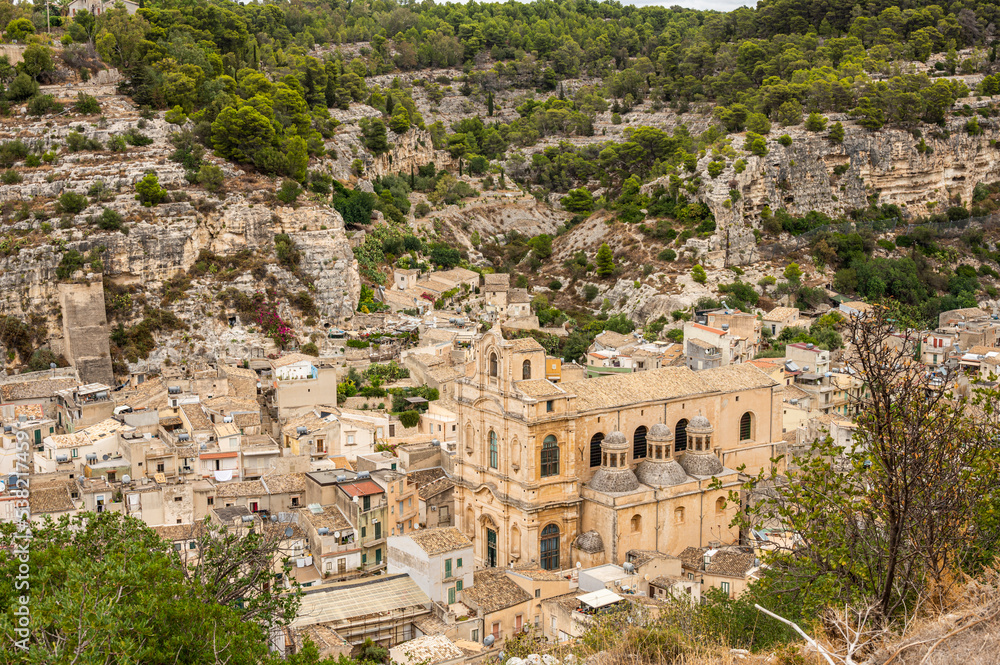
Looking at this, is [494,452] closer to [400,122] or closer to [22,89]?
[22,89]

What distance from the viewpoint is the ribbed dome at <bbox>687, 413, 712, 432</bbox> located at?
31969 millimetres

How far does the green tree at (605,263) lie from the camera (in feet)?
208

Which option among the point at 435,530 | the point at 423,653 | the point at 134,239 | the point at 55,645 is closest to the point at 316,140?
the point at 134,239

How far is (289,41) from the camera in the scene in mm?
90750

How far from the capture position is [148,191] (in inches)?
2014

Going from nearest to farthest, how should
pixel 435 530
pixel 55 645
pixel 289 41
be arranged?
pixel 55 645 → pixel 435 530 → pixel 289 41

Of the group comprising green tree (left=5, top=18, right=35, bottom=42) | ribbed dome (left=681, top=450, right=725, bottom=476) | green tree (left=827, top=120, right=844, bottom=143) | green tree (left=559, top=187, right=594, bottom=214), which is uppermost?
green tree (left=5, top=18, right=35, bottom=42)

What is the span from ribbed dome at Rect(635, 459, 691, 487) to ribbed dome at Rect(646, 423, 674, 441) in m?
0.69

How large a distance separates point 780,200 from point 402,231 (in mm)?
24041

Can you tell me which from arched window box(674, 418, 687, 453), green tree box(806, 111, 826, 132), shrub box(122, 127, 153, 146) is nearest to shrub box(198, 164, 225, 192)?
shrub box(122, 127, 153, 146)

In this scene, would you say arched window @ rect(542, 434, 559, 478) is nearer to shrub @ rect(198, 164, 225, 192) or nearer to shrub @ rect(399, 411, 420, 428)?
shrub @ rect(399, 411, 420, 428)

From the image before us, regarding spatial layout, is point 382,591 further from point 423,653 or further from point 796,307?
point 796,307

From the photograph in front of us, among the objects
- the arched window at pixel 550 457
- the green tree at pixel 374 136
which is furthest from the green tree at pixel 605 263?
the arched window at pixel 550 457

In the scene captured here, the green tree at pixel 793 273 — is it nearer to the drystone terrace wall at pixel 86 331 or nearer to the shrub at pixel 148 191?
the shrub at pixel 148 191
